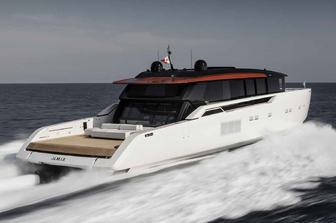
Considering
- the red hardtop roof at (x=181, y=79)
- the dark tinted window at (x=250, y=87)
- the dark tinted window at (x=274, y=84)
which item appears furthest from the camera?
the dark tinted window at (x=274, y=84)

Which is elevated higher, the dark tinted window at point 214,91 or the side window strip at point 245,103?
the dark tinted window at point 214,91

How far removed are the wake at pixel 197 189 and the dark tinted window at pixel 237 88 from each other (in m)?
1.39

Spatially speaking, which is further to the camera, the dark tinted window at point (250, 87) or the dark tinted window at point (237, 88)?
the dark tinted window at point (250, 87)

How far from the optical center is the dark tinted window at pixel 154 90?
10.0 m

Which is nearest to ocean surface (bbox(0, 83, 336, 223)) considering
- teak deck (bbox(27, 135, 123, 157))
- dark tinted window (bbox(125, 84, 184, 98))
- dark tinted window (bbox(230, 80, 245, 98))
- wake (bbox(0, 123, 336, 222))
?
wake (bbox(0, 123, 336, 222))

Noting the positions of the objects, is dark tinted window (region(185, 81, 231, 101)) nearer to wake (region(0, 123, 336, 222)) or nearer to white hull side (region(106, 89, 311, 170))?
white hull side (region(106, 89, 311, 170))

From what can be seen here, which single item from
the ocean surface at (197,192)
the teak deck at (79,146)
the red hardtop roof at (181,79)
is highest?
the red hardtop roof at (181,79)

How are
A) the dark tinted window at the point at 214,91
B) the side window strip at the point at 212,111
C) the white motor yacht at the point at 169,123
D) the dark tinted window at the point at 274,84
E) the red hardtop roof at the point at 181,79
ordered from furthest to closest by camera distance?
the dark tinted window at the point at 274,84, the dark tinted window at the point at 214,91, the red hardtop roof at the point at 181,79, the side window strip at the point at 212,111, the white motor yacht at the point at 169,123

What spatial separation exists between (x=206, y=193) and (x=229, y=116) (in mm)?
3196

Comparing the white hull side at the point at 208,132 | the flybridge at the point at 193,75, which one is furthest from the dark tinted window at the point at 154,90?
the white hull side at the point at 208,132

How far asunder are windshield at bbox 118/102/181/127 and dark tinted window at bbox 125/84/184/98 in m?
0.22

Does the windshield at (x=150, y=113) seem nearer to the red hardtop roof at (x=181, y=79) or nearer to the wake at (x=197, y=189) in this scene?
the red hardtop roof at (x=181, y=79)

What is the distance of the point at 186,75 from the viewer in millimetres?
10453

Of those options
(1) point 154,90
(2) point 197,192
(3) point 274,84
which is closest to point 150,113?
(1) point 154,90
